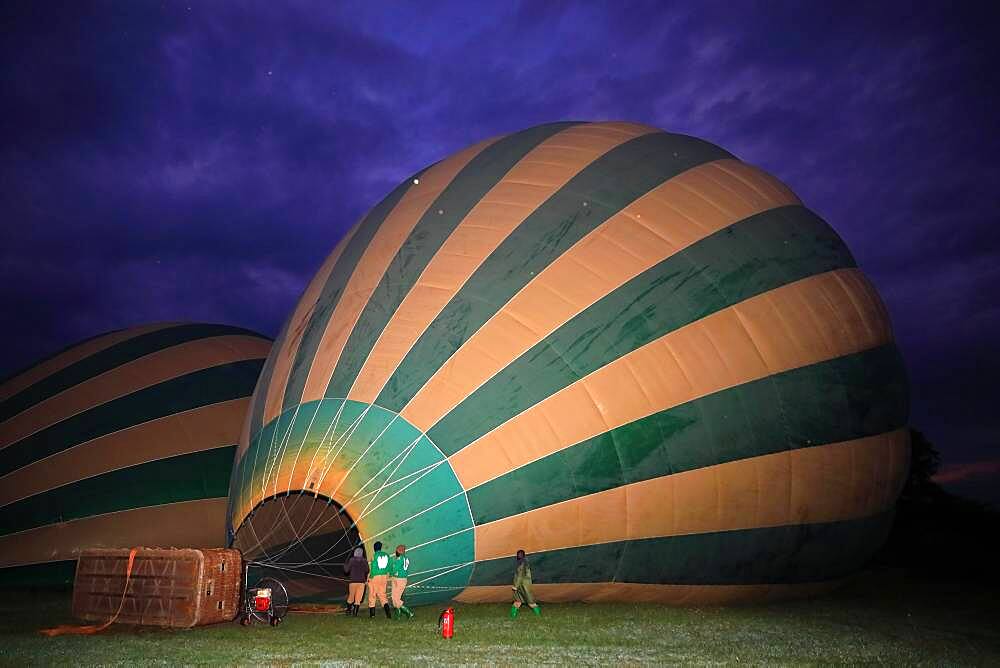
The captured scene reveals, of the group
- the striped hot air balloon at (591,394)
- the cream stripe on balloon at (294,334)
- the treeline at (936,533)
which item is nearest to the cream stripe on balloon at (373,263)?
the striped hot air balloon at (591,394)

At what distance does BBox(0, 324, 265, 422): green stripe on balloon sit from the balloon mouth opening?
152 inches

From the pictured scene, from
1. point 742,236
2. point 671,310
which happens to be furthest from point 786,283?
point 671,310

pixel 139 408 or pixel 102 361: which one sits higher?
pixel 102 361

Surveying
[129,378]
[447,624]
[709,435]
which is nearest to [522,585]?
[447,624]

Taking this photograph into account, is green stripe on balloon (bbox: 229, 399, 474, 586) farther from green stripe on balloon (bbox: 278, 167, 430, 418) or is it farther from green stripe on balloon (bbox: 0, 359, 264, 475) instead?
green stripe on balloon (bbox: 0, 359, 264, 475)

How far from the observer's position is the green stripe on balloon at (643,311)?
691 centimetres

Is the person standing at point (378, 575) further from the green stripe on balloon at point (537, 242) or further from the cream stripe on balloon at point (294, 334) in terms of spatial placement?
the cream stripe on balloon at point (294, 334)

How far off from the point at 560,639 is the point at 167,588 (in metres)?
Answer: 3.20

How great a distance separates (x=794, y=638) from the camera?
609 cm

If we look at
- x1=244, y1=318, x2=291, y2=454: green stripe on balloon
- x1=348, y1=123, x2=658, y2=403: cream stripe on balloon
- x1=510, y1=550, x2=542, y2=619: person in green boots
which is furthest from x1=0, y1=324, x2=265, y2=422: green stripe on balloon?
x1=510, y1=550, x2=542, y2=619: person in green boots

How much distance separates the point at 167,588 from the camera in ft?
21.5

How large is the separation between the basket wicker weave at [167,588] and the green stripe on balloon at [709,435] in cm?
211

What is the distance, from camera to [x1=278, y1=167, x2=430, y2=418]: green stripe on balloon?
7758 mm

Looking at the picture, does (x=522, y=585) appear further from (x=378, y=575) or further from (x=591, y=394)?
(x=591, y=394)
